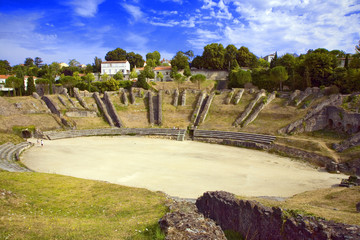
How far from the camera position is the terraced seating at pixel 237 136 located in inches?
1236

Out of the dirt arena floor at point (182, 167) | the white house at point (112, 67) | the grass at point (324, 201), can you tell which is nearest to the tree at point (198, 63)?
the white house at point (112, 67)

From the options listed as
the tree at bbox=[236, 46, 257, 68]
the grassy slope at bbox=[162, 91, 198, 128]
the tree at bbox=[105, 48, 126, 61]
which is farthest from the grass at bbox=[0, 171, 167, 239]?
the tree at bbox=[105, 48, 126, 61]

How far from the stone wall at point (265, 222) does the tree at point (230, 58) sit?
62717 millimetres

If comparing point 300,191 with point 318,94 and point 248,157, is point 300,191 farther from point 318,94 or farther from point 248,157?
point 318,94

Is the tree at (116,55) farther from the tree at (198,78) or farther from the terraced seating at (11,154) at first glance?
the terraced seating at (11,154)

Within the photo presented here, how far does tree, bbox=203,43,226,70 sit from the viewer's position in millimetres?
69375

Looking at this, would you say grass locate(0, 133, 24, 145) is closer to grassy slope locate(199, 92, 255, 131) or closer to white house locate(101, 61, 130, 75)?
grassy slope locate(199, 92, 255, 131)

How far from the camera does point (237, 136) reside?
33.8 m

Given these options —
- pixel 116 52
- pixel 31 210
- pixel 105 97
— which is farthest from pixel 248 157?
pixel 116 52

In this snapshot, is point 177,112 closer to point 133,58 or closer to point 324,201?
point 324,201

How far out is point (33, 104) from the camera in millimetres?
41219

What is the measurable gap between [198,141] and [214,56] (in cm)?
4104

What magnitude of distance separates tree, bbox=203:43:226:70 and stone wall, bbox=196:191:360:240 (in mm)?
62946

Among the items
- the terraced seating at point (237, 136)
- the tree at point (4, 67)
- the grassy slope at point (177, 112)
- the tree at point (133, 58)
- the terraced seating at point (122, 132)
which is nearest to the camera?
the terraced seating at point (237, 136)
